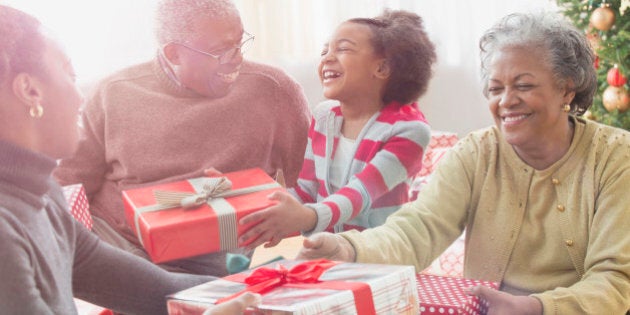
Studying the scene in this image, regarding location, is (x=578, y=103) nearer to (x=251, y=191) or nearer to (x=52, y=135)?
(x=251, y=191)

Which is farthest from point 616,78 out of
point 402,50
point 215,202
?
point 215,202

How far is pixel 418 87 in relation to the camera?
102cm

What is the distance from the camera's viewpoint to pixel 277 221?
2.93ft

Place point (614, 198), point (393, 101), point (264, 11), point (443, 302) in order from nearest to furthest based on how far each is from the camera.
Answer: point (443, 302) → point (614, 198) → point (393, 101) → point (264, 11)

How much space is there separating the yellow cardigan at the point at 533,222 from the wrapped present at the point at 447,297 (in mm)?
91

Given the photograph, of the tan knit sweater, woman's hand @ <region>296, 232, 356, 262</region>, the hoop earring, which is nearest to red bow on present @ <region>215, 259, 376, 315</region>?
woman's hand @ <region>296, 232, 356, 262</region>

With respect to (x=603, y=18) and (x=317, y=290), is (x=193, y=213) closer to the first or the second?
(x=317, y=290)

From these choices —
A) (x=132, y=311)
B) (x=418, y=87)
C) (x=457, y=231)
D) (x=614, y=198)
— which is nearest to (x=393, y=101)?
(x=418, y=87)

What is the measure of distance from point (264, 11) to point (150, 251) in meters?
0.56

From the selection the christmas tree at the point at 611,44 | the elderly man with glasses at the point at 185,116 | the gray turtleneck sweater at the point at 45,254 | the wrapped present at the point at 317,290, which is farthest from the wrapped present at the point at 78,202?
the christmas tree at the point at 611,44

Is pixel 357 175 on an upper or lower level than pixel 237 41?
lower

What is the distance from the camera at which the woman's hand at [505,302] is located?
2.62 ft

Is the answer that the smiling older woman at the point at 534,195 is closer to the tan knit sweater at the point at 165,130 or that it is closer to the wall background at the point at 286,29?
the wall background at the point at 286,29

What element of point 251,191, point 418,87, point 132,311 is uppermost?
point 418,87
